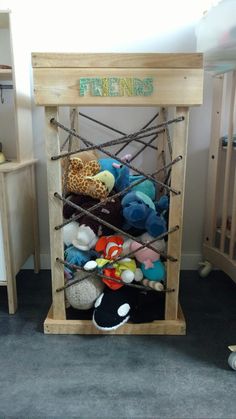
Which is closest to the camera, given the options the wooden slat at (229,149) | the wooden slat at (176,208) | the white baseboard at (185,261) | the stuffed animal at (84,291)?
the wooden slat at (176,208)

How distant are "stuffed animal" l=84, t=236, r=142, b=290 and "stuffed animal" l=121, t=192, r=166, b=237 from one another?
0.29 feet

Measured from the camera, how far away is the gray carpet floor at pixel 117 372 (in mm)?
812

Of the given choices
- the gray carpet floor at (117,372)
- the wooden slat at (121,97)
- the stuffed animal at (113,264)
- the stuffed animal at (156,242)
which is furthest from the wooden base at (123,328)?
the wooden slat at (121,97)

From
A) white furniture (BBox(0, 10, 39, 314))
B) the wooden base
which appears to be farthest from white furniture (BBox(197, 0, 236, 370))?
white furniture (BBox(0, 10, 39, 314))

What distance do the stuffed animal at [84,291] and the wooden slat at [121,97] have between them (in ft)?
1.88

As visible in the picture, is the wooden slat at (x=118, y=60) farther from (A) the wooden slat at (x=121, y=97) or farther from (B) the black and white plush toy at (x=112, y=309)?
(B) the black and white plush toy at (x=112, y=309)

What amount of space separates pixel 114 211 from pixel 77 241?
0.55 feet

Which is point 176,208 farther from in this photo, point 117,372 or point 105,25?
point 105,25

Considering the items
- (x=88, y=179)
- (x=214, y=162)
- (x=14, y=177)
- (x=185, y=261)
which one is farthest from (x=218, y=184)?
(x=14, y=177)

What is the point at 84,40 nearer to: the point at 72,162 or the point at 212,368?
the point at 72,162

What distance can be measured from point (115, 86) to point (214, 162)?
0.73m

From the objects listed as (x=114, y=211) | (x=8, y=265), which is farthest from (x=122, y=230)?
(x=8, y=265)

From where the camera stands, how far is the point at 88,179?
112 centimetres

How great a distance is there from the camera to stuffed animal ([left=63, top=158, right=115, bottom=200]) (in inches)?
43.8
